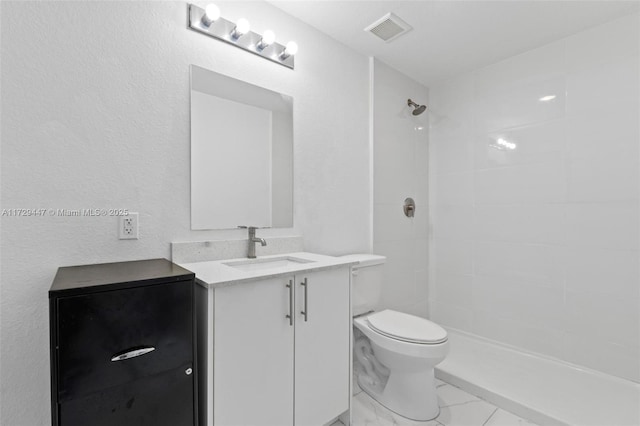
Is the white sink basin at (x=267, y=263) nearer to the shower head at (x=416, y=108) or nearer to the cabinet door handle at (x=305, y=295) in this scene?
the cabinet door handle at (x=305, y=295)

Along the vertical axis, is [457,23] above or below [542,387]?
above

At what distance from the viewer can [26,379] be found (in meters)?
1.15

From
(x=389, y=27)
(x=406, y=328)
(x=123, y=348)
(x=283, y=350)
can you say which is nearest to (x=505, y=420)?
(x=406, y=328)

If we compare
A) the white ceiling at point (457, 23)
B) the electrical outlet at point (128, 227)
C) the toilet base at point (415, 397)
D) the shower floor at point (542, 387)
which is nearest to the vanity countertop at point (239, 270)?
the electrical outlet at point (128, 227)

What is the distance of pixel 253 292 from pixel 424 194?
2165 millimetres

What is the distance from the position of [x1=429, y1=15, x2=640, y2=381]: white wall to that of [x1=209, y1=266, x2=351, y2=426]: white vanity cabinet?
1587 millimetres

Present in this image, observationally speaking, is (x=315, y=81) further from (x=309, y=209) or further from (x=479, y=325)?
(x=479, y=325)

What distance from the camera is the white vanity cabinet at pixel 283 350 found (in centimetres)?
120

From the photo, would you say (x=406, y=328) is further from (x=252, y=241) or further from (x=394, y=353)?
(x=252, y=241)

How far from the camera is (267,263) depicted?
1729 millimetres

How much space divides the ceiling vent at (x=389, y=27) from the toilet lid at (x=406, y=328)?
6.05 feet

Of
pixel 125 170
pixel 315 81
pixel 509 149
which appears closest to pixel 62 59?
pixel 125 170

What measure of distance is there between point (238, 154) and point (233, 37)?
596 mm

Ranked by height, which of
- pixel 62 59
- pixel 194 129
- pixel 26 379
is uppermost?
pixel 62 59
